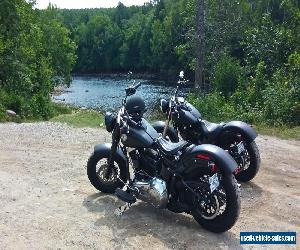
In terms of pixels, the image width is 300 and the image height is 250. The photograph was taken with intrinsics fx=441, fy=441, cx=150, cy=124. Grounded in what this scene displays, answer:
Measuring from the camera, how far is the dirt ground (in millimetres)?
5203

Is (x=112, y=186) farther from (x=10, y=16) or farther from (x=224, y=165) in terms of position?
(x=10, y=16)

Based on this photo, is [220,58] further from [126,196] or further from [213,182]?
[213,182]

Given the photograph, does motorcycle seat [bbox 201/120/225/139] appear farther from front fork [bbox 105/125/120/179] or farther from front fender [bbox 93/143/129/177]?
front fork [bbox 105/125/120/179]

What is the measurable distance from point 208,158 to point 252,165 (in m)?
1.99

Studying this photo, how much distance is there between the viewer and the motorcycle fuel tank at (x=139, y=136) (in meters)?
5.80

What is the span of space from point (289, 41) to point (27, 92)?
13.8m

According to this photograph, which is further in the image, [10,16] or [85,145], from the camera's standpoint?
[10,16]

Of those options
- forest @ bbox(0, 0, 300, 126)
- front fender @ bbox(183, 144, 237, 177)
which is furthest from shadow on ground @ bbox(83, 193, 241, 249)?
forest @ bbox(0, 0, 300, 126)

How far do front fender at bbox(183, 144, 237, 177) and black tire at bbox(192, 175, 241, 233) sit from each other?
0.13m

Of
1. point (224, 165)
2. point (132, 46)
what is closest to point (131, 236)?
point (224, 165)

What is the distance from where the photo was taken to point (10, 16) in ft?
74.1

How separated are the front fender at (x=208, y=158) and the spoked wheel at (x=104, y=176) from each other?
1348mm

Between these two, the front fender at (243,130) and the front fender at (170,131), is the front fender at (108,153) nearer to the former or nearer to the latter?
the front fender at (170,131)

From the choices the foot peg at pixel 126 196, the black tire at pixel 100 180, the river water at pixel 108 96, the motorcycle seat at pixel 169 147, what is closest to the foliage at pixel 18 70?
the river water at pixel 108 96
